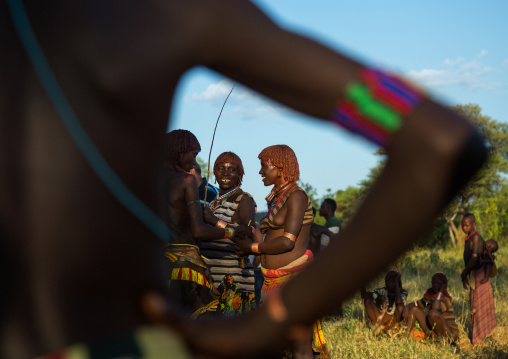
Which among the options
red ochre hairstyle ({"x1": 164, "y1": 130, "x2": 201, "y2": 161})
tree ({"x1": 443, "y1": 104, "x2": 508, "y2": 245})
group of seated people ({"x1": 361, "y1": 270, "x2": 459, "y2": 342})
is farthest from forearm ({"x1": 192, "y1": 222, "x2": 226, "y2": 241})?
tree ({"x1": 443, "y1": 104, "x2": 508, "y2": 245})

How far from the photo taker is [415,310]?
24.2ft

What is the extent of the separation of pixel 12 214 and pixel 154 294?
0.83ft

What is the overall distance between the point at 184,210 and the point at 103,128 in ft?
12.1

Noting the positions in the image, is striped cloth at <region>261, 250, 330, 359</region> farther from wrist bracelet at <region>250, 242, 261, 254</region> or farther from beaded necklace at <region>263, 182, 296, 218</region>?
beaded necklace at <region>263, 182, 296, 218</region>

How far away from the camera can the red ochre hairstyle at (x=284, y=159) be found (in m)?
5.12

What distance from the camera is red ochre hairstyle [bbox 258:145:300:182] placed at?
16.8 ft

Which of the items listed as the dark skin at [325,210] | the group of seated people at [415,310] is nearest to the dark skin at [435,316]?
the group of seated people at [415,310]

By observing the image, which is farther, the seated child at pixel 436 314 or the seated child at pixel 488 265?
the seated child at pixel 488 265

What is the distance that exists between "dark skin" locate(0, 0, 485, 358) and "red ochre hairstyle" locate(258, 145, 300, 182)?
13.7 ft

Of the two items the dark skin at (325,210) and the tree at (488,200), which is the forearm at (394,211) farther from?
the tree at (488,200)

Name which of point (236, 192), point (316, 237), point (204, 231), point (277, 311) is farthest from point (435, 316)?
point (277, 311)

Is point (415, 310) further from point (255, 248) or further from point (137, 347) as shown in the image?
point (137, 347)

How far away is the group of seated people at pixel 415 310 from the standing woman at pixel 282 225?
280 centimetres

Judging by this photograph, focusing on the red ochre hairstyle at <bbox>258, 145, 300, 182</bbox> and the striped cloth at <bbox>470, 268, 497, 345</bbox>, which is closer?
the red ochre hairstyle at <bbox>258, 145, 300, 182</bbox>
